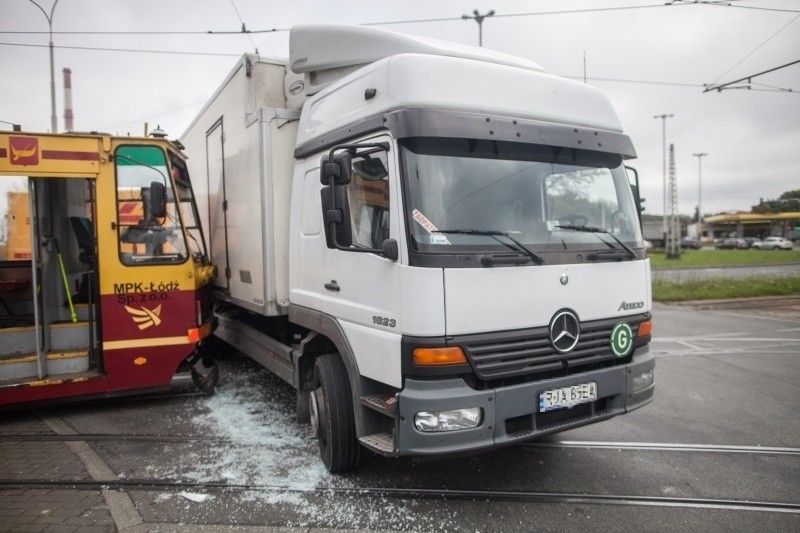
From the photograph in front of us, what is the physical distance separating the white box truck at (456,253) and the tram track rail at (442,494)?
36 cm

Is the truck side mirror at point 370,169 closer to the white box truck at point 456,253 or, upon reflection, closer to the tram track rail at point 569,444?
the white box truck at point 456,253

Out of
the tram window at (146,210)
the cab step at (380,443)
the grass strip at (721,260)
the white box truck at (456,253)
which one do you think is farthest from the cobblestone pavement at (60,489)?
the grass strip at (721,260)

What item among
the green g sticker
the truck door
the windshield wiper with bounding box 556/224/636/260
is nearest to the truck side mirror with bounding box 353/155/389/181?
the truck door

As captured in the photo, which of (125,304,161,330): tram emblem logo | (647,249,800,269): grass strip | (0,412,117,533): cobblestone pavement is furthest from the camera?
(647,249,800,269): grass strip

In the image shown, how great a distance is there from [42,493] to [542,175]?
4.29 metres

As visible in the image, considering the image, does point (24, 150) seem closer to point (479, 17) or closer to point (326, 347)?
point (326, 347)

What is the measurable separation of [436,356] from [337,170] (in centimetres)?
131

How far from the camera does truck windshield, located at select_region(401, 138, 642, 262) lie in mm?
3260

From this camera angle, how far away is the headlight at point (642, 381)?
3.87m

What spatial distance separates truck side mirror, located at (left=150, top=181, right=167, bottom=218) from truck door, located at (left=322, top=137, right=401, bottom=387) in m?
2.68

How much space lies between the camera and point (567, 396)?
11.4 ft

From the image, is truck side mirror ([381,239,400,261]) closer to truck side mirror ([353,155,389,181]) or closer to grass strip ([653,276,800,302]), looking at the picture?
truck side mirror ([353,155,389,181])

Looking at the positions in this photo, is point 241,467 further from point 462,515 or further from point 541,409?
point 541,409

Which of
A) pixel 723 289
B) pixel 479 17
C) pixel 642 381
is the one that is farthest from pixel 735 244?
pixel 642 381
